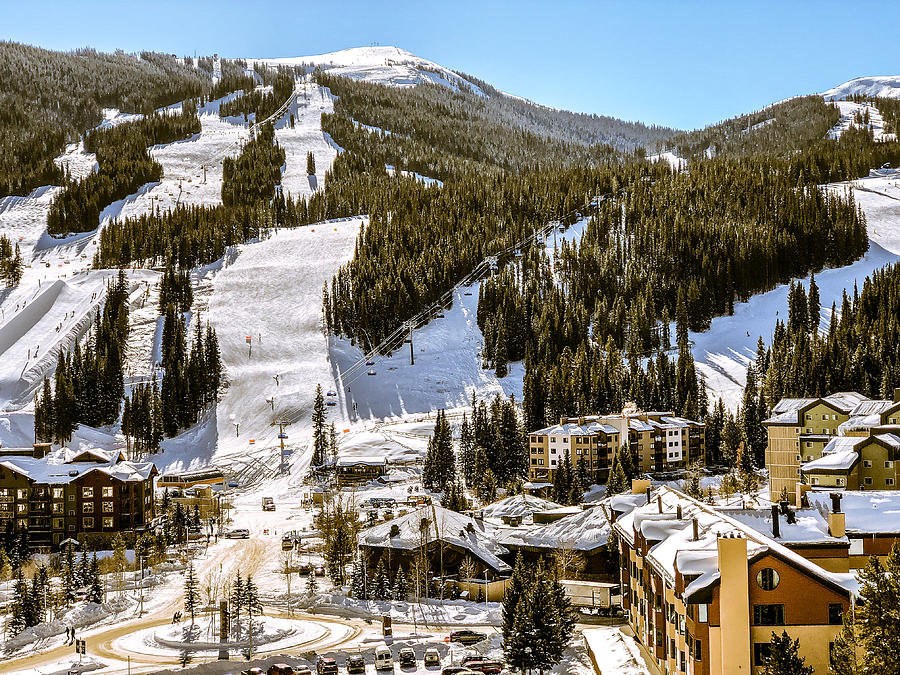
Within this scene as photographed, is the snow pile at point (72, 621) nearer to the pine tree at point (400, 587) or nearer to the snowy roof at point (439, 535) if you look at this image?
the snowy roof at point (439, 535)

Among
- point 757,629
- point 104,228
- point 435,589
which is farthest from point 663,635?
point 104,228

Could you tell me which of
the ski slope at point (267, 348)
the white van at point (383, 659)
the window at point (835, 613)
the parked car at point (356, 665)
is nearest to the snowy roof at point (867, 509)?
the window at point (835, 613)

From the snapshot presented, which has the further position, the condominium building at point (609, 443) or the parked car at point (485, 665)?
the condominium building at point (609, 443)

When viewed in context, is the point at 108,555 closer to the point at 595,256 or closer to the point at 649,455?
the point at 649,455

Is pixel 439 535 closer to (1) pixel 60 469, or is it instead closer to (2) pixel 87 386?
(1) pixel 60 469

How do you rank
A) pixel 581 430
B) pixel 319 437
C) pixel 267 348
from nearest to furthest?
pixel 581 430 → pixel 319 437 → pixel 267 348

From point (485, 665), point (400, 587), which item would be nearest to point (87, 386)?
point (400, 587)
